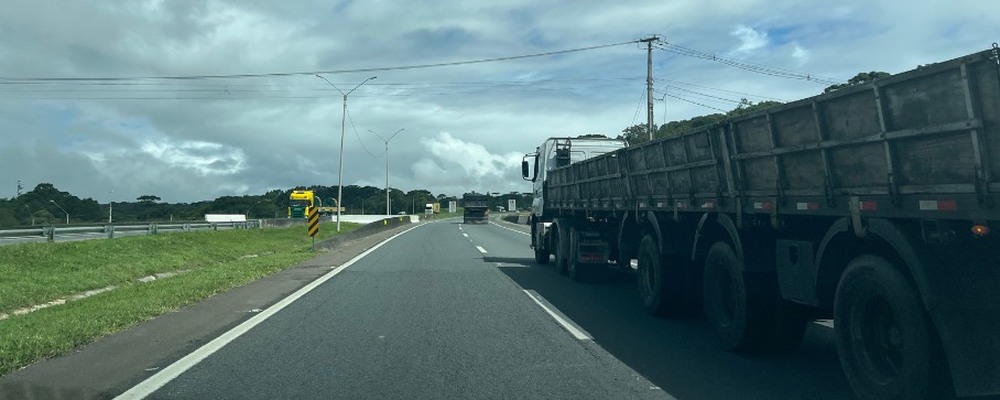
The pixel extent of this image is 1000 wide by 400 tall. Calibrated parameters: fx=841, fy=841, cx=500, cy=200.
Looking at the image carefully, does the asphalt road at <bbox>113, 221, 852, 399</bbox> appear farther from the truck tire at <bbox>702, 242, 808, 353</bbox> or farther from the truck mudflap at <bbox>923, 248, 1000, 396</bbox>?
the truck mudflap at <bbox>923, 248, 1000, 396</bbox>

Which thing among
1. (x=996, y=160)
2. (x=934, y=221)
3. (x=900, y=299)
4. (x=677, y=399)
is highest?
(x=996, y=160)

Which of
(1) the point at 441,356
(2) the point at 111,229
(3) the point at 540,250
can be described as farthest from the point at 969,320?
(2) the point at 111,229

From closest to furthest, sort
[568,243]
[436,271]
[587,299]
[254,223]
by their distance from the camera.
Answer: [587,299], [568,243], [436,271], [254,223]

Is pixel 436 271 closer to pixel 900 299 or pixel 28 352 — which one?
pixel 28 352

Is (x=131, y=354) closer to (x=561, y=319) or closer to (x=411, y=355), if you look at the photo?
(x=411, y=355)

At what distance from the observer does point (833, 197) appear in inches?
274

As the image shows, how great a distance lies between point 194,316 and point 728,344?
26.0 feet

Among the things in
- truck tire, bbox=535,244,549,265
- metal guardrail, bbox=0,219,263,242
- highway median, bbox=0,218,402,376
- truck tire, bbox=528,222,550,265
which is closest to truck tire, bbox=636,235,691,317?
highway median, bbox=0,218,402,376

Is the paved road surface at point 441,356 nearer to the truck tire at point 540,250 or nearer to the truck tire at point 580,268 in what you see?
the truck tire at point 580,268

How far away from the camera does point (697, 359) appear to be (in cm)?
896

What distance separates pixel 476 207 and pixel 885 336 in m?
76.2

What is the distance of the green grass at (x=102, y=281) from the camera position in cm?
1052

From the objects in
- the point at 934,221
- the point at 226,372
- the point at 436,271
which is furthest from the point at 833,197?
the point at 436,271

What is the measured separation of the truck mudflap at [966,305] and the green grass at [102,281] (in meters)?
8.26
